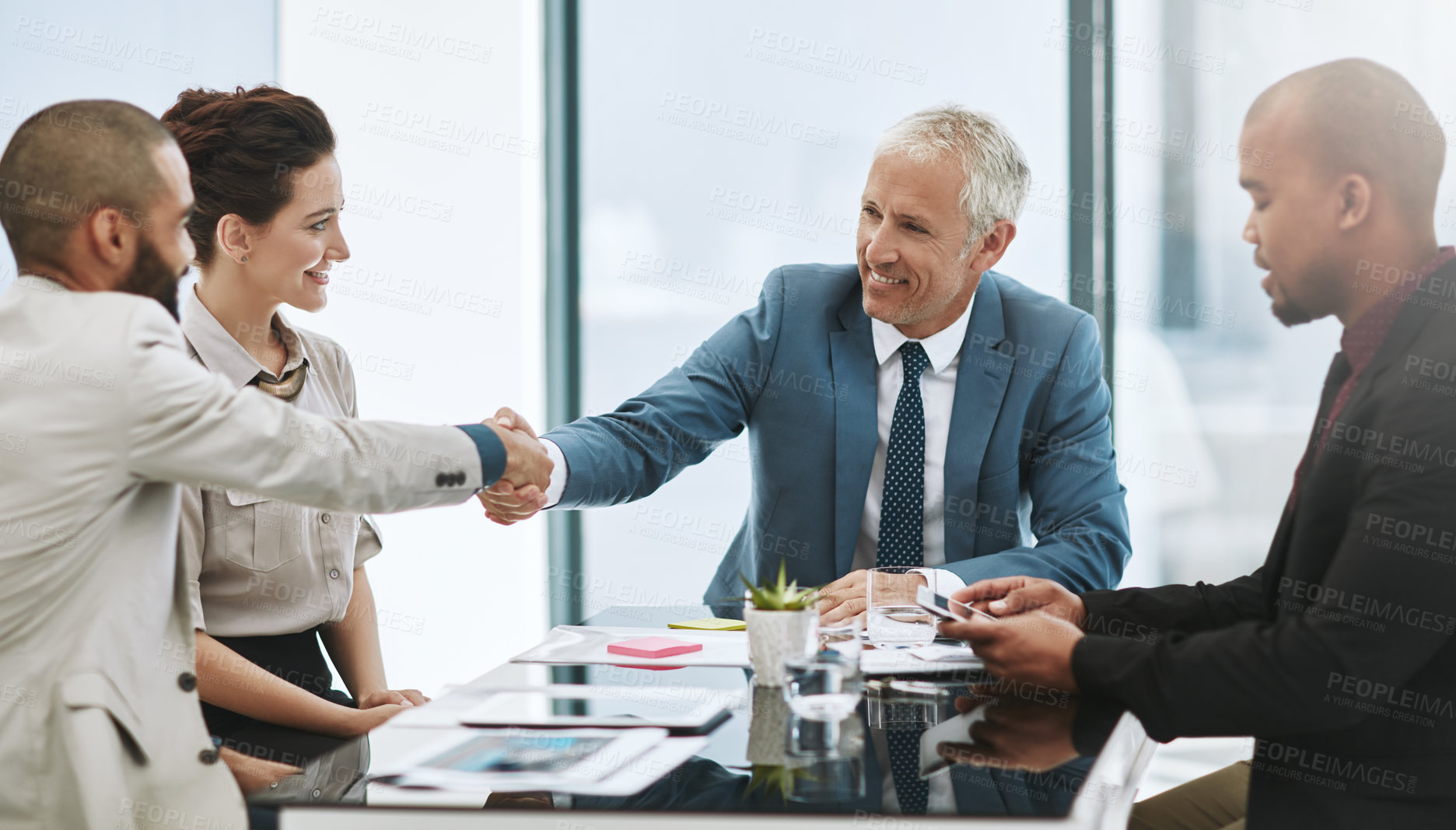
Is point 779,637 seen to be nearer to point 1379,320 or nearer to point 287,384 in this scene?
point 1379,320

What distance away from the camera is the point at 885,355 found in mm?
2375

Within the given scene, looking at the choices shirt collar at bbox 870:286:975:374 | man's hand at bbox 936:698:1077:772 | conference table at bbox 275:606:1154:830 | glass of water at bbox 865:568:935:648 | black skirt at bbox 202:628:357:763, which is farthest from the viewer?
shirt collar at bbox 870:286:975:374

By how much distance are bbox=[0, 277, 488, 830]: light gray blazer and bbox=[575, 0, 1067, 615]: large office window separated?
2.84 m

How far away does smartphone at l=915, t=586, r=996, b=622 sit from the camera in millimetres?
1587

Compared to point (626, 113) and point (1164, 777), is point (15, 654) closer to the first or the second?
point (626, 113)

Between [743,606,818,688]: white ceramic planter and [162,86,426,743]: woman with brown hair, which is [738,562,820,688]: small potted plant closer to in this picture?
[743,606,818,688]: white ceramic planter

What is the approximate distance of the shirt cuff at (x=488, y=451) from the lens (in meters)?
1.50

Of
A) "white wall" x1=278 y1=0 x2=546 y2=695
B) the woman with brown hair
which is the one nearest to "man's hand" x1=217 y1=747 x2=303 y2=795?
the woman with brown hair

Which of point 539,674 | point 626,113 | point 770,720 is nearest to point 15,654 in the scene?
point 539,674

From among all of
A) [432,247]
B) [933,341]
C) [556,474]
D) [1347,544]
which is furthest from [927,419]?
[432,247]

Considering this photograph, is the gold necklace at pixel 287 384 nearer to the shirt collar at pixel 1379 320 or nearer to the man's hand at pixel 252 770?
the man's hand at pixel 252 770

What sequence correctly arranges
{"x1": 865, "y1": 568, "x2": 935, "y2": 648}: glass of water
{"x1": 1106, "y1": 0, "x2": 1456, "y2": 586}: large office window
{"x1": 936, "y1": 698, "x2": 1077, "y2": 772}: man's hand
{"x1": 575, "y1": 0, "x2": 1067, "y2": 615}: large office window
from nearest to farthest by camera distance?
{"x1": 936, "y1": 698, "x2": 1077, "y2": 772}: man's hand, {"x1": 865, "y1": 568, "x2": 935, "y2": 648}: glass of water, {"x1": 1106, "y1": 0, "x2": 1456, "y2": 586}: large office window, {"x1": 575, "y1": 0, "x2": 1067, "y2": 615}: large office window

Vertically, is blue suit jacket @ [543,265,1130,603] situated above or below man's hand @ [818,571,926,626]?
above

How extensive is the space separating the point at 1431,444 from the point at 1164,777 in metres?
2.86
